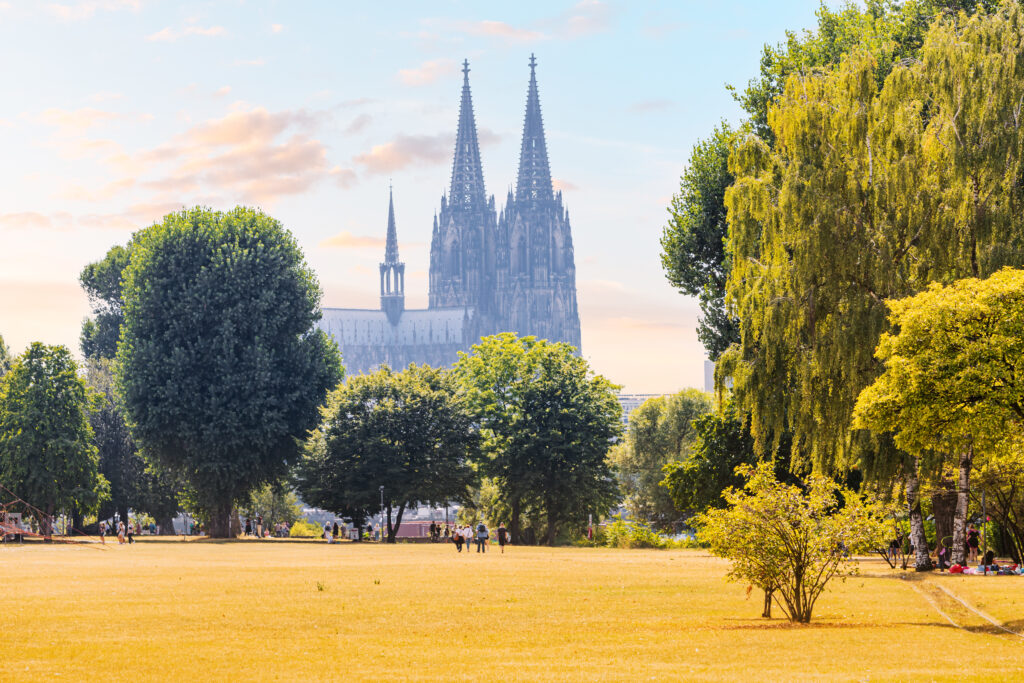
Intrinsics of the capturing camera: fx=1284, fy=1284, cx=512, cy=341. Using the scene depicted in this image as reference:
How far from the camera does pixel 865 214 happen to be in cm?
3775

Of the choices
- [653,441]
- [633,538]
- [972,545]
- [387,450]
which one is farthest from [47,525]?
[972,545]

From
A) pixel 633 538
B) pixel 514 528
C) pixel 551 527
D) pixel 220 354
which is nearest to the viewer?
pixel 633 538

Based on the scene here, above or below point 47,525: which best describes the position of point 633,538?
below

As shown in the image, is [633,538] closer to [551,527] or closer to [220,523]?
[551,527]

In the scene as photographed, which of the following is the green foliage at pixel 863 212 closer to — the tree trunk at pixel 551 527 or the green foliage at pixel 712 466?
the green foliage at pixel 712 466

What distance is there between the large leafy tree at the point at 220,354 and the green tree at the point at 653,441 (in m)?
35.6

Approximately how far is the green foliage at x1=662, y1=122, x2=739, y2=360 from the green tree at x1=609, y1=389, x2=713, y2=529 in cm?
4531

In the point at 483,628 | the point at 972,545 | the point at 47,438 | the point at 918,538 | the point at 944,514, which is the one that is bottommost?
the point at 483,628

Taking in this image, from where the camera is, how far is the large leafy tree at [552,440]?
259ft

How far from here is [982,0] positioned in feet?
176

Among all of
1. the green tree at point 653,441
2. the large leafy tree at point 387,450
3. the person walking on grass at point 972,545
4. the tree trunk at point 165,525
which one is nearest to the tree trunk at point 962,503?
the person walking on grass at point 972,545

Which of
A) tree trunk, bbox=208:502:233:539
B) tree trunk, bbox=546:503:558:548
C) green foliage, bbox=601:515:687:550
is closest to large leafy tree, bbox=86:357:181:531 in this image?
tree trunk, bbox=208:502:233:539

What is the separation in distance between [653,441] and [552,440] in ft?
109

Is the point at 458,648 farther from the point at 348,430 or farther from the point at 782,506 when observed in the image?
the point at 348,430
